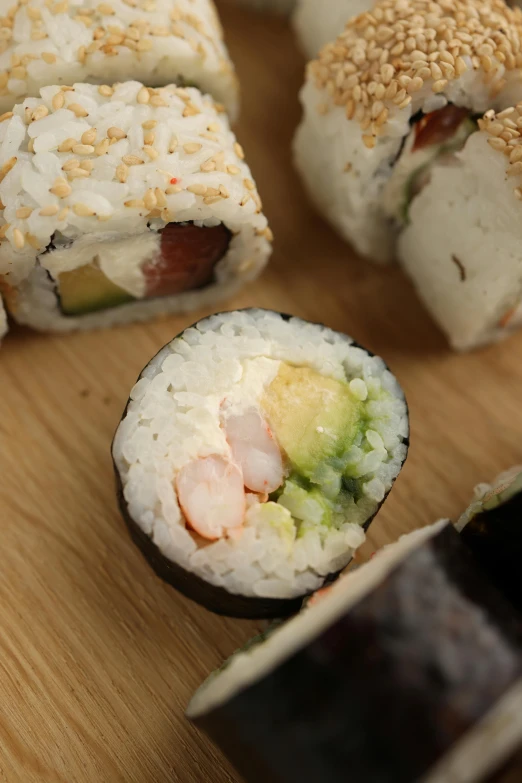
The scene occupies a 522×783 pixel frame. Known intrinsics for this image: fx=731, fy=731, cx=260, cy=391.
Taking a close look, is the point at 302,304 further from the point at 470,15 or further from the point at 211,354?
the point at 470,15

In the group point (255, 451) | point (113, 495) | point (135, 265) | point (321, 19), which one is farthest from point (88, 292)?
point (321, 19)

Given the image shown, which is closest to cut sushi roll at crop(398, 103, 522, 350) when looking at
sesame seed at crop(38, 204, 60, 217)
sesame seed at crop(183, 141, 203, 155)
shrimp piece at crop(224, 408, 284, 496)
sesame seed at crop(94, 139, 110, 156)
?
sesame seed at crop(183, 141, 203, 155)

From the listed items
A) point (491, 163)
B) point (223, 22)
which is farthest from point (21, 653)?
point (223, 22)

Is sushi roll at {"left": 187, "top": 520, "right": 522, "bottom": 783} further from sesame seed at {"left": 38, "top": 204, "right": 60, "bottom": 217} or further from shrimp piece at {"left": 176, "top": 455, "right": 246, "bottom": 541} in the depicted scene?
sesame seed at {"left": 38, "top": 204, "right": 60, "bottom": 217}

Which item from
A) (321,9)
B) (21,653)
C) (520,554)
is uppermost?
(321,9)

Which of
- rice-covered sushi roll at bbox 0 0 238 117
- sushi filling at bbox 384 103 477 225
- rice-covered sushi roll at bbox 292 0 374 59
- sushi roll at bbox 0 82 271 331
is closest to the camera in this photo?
sushi roll at bbox 0 82 271 331

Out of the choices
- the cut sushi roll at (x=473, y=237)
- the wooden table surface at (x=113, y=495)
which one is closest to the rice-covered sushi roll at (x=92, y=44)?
the wooden table surface at (x=113, y=495)

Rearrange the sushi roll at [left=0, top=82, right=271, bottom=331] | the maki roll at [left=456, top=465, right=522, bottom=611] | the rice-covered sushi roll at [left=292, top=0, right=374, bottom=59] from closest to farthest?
the maki roll at [left=456, top=465, right=522, bottom=611] < the sushi roll at [left=0, top=82, right=271, bottom=331] < the rice-covered sushi roll at [left=292, top=0, right=374, bottom=59]
